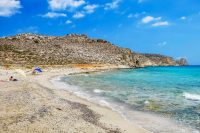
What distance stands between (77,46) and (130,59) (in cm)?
2668

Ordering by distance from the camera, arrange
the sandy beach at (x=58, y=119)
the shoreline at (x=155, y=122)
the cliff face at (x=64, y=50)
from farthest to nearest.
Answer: the cliff face at (x=64, y=50) < the shoreline at (x=155, y=122) < the sandy beach at (x=58, y=119)

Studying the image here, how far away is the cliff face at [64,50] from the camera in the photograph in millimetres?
116062

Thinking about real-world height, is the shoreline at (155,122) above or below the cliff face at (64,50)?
below

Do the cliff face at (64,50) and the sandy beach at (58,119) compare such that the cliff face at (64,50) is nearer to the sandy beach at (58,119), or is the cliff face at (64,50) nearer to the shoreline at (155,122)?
the sandy beach at (58,119)

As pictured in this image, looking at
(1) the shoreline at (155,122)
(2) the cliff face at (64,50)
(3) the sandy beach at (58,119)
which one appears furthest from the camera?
(2) the cliff face at (64,50)

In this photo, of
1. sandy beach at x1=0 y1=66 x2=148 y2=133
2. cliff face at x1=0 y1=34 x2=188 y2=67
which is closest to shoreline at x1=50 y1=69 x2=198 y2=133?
sandy beach at x1=0 y1=66 x2=148 y2=133

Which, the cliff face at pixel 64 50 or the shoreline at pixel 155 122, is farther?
the cliff face at pixel 64 50

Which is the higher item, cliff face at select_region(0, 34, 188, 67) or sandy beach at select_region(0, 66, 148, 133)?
cliff face at select_region(0, 34, 188, 67)

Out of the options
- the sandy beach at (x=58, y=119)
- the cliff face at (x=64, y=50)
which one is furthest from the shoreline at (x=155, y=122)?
the cliff face at (x=64, y=50)

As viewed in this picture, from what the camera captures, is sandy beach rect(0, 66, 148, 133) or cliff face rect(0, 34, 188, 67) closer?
sandy beach rect(0, 66, 148, 133)

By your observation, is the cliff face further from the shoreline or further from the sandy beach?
the shoreline

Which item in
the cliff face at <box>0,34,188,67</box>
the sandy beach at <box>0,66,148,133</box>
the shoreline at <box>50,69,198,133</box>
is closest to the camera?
the sandy beach at <box>0,66,148,133</box>

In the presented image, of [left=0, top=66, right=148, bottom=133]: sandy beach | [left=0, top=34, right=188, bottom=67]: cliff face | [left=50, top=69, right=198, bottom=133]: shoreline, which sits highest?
[left=0, top=34, right=188, bottom=67]: cliff face

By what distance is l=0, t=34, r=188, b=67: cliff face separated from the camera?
116 m
